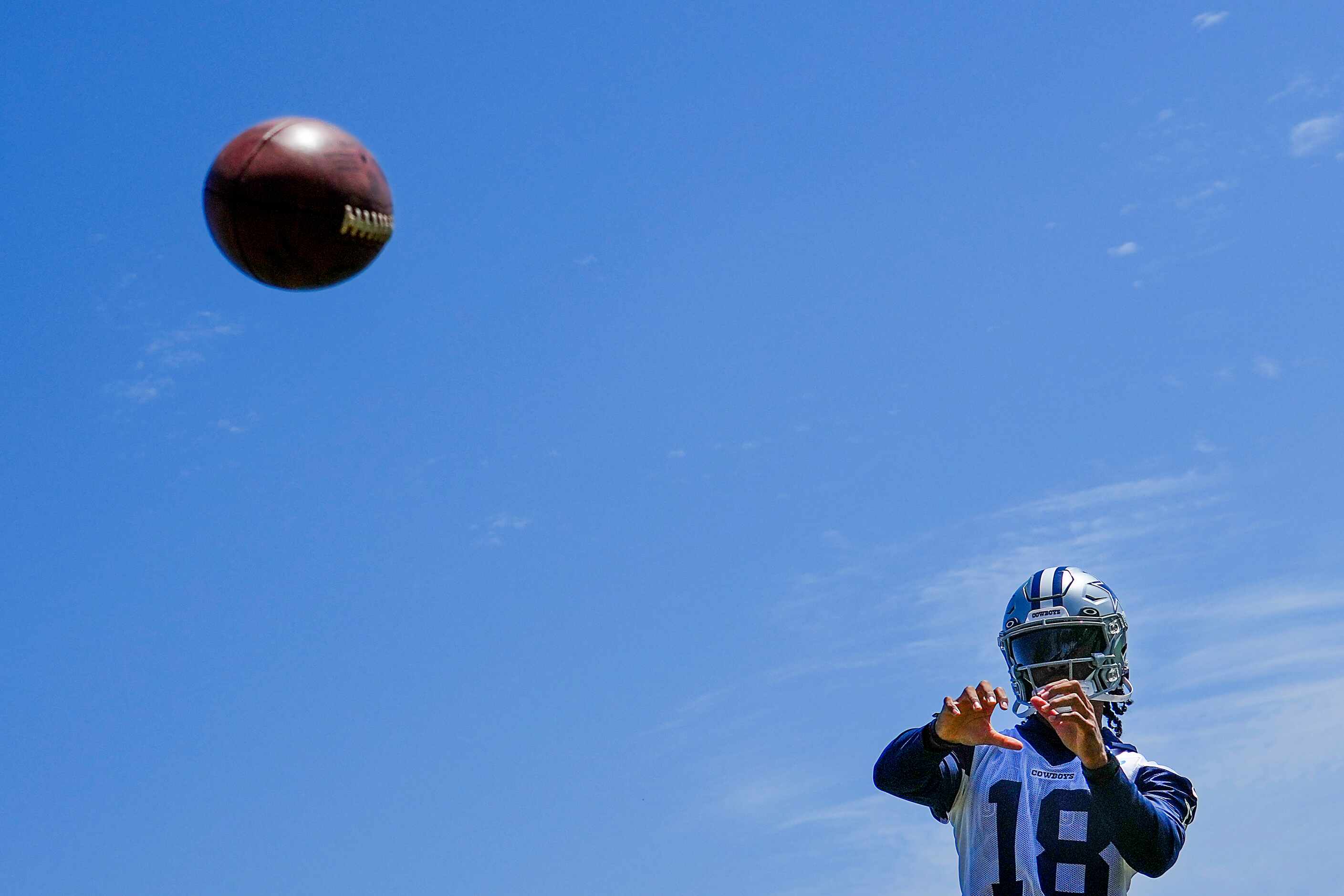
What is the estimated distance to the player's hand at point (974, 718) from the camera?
556 centimetres

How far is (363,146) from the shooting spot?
22.4 ft

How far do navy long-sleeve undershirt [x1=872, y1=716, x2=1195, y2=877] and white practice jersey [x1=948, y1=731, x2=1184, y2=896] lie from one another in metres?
0.06

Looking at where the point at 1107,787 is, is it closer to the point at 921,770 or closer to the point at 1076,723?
the point at 1076,723

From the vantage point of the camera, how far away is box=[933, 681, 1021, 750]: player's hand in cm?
556

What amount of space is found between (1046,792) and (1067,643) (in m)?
0.85

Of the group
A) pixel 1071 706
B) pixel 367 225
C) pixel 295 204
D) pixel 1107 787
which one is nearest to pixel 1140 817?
pixel 1107 787

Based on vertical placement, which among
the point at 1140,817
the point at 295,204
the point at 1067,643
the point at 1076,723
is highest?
the point at 295,204

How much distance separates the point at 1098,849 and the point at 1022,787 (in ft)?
1.28

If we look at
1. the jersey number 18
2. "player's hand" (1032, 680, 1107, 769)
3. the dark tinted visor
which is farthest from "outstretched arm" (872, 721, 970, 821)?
the dark tinted visor

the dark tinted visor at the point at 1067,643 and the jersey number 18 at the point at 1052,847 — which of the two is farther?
the dark tinted visor at the point at 1067,643

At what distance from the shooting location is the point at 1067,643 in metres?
6.61

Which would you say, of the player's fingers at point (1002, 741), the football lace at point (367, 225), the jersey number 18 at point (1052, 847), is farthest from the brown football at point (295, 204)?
the jersey number 18 at point (1052, 847)

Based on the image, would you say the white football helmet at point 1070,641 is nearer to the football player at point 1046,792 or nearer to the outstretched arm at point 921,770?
the football player at point 1046,792

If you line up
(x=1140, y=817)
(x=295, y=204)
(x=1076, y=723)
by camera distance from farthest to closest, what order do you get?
(x=295, y=204) < (x=1140, y=817) < (x=1076, y=723)
